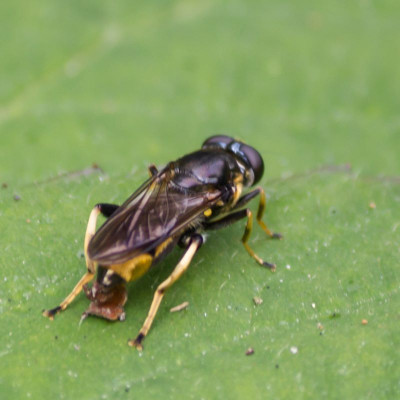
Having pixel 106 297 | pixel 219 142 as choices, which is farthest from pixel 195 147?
pixel 106 297

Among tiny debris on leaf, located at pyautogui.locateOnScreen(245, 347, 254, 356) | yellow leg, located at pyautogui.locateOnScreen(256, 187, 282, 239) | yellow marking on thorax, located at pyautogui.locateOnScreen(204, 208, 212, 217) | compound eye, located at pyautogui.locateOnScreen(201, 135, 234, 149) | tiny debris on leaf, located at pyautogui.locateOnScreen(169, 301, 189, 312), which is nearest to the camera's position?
tiny debris on leaf, located at pyautogui.locateOnScreen(245, 347, 254, 356)

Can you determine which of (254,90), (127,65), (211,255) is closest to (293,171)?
(254,90)

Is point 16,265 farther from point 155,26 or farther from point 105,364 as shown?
point 155,26

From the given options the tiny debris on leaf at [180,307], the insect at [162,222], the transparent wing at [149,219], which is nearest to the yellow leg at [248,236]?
the insect at [162,222]

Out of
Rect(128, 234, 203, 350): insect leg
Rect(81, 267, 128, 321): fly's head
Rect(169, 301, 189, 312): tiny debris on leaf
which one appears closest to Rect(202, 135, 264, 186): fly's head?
Rect(128, 234, 203, 350): insect leg

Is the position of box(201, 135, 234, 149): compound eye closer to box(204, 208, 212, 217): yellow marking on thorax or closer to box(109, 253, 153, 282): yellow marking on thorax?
box(204, 208, 212, 217): yellow marking on thorax

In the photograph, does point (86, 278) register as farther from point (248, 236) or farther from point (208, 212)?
point (248, 236)
